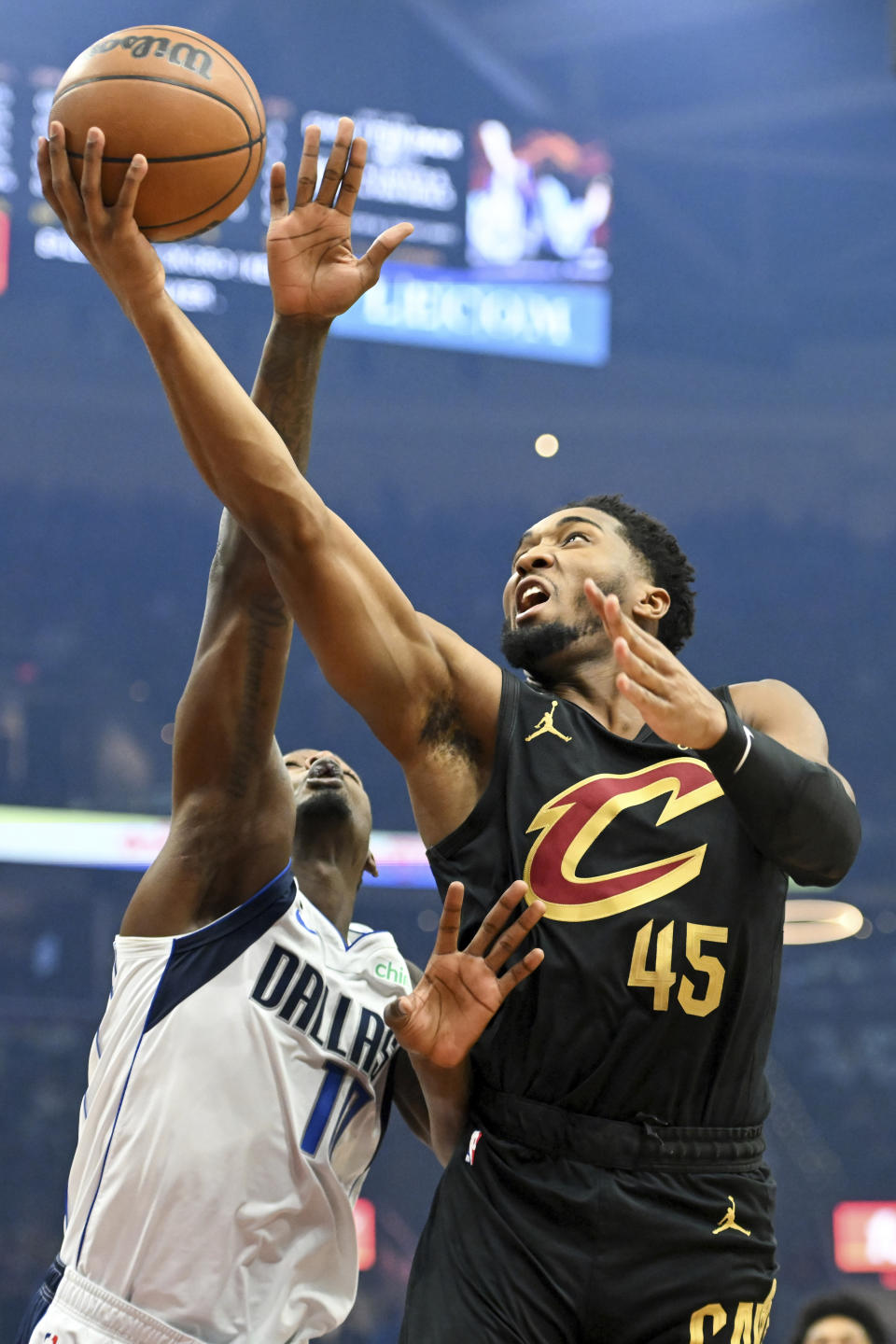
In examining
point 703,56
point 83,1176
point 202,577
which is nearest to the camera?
point 83,1176

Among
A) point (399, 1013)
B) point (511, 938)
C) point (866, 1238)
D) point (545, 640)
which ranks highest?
point (545, 640)

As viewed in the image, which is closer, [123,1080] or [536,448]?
[123,1080]

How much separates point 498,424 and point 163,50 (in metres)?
7.58

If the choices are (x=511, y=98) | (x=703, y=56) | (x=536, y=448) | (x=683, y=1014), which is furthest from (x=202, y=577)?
(x=683, y=1014)

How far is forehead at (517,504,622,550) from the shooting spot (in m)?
2.36

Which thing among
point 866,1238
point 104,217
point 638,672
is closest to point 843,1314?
point 638,672

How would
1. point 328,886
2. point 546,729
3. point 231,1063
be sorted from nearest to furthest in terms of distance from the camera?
point 546,729 → point 231,1063 → point 328,886

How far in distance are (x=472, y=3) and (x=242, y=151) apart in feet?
28.0

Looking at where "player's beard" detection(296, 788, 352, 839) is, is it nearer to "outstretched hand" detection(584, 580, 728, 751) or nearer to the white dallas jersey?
the white dallas jersey

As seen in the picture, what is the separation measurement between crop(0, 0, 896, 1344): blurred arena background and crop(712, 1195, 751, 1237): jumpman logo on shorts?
243 inches

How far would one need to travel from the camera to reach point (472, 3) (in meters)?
9.80

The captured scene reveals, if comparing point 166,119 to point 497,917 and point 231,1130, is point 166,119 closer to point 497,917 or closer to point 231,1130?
point 497,917

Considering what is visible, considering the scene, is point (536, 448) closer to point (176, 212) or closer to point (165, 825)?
point (165, 825)

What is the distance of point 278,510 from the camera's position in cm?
186
